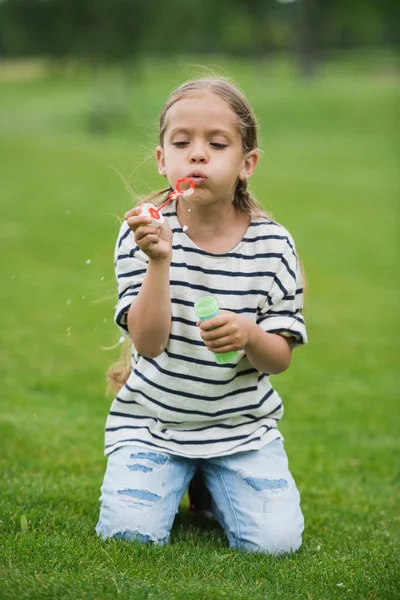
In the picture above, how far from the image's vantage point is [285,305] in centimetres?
297

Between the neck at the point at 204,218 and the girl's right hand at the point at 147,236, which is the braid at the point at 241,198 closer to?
the neck at the point at 204,218

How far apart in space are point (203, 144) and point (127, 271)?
45 cm

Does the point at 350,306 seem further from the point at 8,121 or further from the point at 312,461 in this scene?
the point at 8,121

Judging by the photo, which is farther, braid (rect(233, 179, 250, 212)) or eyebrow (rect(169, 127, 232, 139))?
braid (rect(233, 179, 250, 212))

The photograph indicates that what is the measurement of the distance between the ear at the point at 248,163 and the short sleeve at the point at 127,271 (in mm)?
393

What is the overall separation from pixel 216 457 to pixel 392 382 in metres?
2.81

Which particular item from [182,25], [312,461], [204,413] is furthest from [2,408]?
[182,25]

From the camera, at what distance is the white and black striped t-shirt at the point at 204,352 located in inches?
114

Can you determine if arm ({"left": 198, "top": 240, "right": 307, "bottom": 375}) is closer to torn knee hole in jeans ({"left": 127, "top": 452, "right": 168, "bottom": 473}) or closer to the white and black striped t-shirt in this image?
the white and black striped t-shirt

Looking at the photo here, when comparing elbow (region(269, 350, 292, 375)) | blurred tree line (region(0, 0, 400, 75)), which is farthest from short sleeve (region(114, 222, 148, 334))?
blurred tree line (region(0, 0, 400, 75))

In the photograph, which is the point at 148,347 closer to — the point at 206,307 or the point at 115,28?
the point at 206,307

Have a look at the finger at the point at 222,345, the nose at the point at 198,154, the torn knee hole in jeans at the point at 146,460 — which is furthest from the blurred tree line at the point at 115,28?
the finger at the point at 222,345

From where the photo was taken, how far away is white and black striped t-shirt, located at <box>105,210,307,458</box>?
9.52ft

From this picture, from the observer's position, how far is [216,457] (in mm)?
3006
